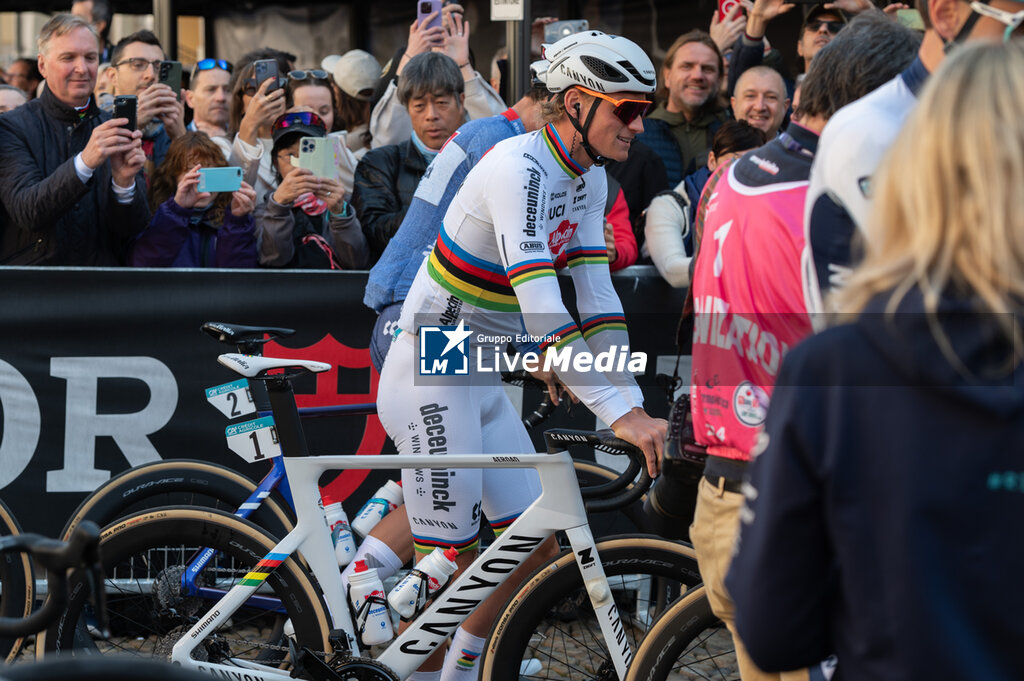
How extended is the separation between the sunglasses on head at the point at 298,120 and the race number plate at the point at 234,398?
1.97 metres

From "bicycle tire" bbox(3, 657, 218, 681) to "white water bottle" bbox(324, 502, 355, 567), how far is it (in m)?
2.24

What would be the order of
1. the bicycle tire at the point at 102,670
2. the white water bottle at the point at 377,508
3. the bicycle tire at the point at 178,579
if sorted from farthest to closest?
the white water bottle at the point at 377,508 < the bicycle tire at the point at 178,579 < the bicycle tire at the point at 102,670

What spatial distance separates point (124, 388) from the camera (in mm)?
5430

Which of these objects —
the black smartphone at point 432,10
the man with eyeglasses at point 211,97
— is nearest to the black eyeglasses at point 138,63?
the man with eyeglasses at point 211,97

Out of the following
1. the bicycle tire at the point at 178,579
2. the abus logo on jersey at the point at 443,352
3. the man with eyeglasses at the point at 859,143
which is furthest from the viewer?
the abus logo on jersey at the point at 443,352

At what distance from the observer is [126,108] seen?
5.46m

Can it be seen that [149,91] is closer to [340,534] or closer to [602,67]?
[340,534]

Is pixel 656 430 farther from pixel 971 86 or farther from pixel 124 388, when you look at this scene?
pixel 124 388

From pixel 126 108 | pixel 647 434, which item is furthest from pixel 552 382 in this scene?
pixel 126 108

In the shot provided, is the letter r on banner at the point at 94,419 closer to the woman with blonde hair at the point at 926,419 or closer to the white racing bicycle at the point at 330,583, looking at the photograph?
the white racing bicycle at the point at 330,583

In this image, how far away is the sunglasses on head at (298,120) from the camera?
5902mm

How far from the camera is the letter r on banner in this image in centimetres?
541

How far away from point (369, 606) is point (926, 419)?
275cm

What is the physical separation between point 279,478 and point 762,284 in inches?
87.5
